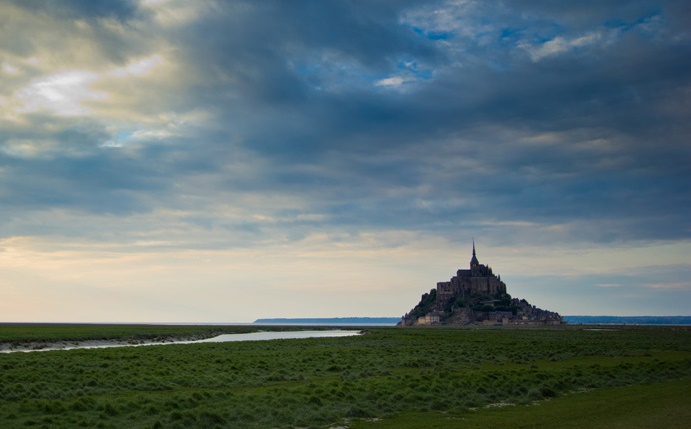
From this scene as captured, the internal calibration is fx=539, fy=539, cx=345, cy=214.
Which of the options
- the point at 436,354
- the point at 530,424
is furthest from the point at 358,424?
the point at 436,354

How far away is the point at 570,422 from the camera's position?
17953 millimetres

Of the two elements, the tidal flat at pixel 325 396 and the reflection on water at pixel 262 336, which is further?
the reflection on water at pixel 262 336

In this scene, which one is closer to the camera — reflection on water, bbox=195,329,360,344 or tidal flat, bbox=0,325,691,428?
tidal flat, bbox=0,325,691,428

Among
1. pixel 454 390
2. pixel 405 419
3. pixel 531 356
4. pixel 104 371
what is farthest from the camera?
pixel 531 356

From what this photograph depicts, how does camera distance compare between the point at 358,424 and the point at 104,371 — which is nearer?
the point at 358,424

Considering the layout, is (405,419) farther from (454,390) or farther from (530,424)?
(454,390)

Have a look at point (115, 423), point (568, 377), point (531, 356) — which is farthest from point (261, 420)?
point (531, 356)

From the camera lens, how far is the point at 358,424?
1858cm

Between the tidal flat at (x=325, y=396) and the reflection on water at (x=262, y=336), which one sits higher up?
the tidal flat at (x=325, y=396)

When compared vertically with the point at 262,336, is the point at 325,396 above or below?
above

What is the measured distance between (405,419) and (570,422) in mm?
5553

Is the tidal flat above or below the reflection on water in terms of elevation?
above

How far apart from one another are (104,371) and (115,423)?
15509 mm

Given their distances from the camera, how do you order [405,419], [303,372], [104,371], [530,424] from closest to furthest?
[530,424]
[405,419]
[104,371]
[303,372]
